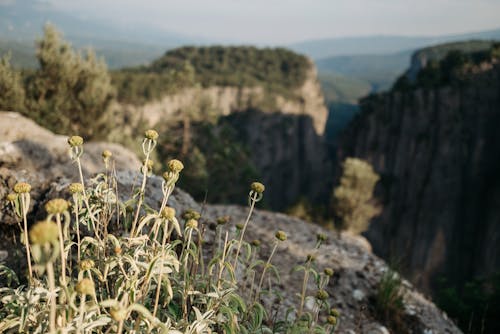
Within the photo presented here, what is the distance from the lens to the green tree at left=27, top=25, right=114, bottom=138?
17266 millimetres

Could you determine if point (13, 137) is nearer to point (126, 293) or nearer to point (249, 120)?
point (126, 293)

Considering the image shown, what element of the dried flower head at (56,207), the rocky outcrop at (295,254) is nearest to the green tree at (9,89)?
the rocky outcrop at (295,254)

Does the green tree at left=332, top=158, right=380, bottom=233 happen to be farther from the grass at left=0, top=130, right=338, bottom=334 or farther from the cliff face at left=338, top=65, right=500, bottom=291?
the grass at left=0, top=130, right=338, bottom=334

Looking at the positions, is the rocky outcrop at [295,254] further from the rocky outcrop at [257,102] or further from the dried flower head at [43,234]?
the rocky outcrop at [257,102]

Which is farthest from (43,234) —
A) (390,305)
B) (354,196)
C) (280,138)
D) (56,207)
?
(280,138)

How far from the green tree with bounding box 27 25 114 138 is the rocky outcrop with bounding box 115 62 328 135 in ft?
139

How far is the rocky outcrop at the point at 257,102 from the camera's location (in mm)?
66312

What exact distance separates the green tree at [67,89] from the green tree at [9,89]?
148cm

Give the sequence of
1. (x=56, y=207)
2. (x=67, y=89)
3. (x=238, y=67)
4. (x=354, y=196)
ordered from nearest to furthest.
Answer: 1. (x=56, y=207)
2. (x=67, y=89)
3. (x=354, y=196)
4. (x=238, y=67)

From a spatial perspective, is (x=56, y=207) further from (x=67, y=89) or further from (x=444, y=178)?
(x=444, y=178)

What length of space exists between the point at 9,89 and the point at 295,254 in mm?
14163

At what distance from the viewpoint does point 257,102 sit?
8781 cm

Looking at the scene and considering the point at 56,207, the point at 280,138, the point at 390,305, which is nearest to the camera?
the point at 56,207

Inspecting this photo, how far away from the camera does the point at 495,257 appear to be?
51.0 m
